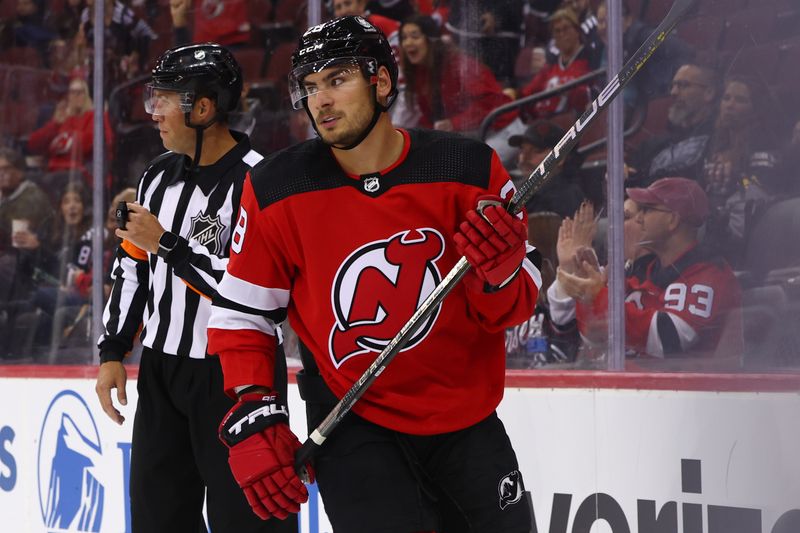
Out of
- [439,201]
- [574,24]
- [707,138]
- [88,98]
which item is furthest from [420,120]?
[439,201]

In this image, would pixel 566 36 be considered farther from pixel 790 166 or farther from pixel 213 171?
pixel 213 171

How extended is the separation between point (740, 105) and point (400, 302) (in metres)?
1.09

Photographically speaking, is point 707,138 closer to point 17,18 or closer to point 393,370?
point 393,370

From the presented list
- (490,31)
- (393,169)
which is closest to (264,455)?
(393,169)

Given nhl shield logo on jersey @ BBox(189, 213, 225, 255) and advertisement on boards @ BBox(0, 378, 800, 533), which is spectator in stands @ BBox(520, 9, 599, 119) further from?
nhl shield logo on jersey @ BBox(189, 213, 225, 255)

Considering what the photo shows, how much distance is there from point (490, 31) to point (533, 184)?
153 cm

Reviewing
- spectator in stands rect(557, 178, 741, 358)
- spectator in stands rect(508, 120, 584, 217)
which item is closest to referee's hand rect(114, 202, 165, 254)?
spectator in stands rect(508, 120, 584, 217)

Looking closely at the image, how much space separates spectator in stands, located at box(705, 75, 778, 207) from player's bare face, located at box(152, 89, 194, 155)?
111 centimetres

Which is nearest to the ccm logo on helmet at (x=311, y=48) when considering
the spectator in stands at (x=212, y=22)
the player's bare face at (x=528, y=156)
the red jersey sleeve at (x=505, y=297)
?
the red jersey sleeve at (x=505, y=297)

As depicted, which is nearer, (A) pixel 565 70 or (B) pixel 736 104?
(B) pixel 736 104

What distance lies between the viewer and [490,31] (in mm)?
3141

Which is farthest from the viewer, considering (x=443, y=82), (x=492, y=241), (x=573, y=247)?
(x=443, y=82)

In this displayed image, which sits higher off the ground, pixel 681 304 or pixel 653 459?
pixel 681 304

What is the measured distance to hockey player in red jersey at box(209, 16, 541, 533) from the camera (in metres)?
1.75
